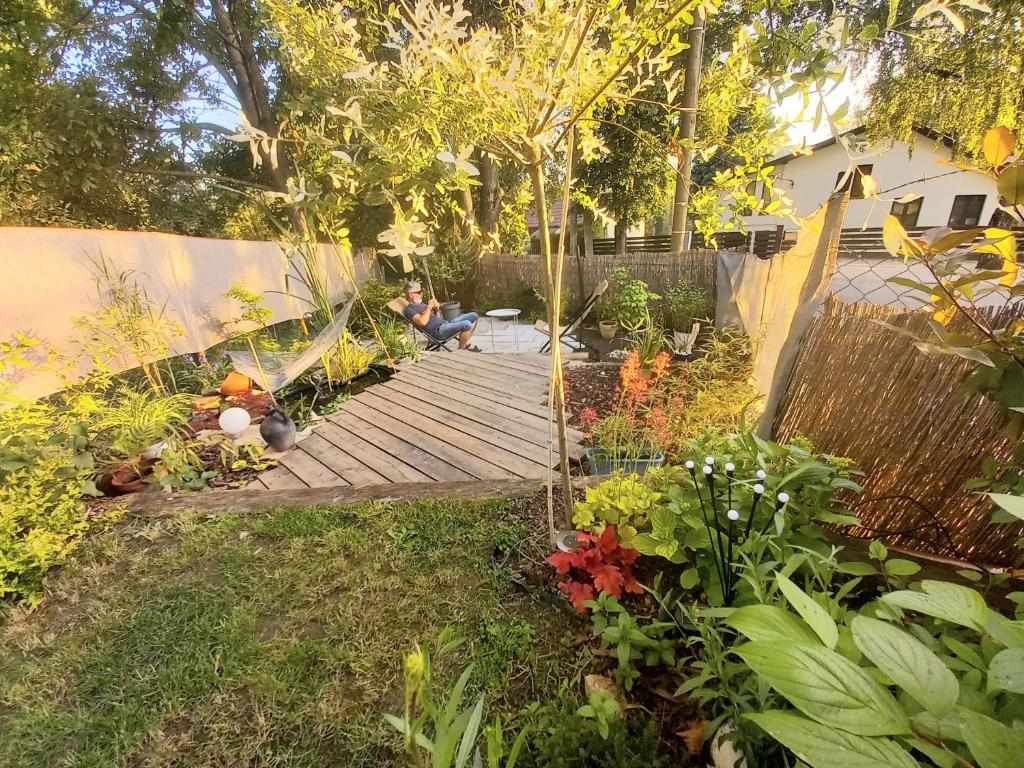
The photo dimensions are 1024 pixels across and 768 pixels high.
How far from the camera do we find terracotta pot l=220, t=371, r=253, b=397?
385cm

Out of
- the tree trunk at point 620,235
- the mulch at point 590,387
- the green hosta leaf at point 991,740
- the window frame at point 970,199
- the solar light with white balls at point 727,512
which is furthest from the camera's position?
the window frame at point 970,199

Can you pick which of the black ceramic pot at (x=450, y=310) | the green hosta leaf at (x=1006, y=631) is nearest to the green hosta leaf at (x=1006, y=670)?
the green hosta leaf at (x=1006, y=631)

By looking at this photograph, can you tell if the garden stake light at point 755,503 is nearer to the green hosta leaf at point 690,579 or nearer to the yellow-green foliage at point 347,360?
the green hosta leaf at point 690,579

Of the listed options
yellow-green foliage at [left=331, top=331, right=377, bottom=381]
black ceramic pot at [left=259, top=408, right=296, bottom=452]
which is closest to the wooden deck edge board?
black ceramic pot at [left=259, top=408, right=296, bottom=452]

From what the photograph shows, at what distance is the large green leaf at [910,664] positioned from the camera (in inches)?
15.4

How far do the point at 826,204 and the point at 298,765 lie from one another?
8.07ft

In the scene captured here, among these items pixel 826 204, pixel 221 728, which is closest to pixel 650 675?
pixel 221 728

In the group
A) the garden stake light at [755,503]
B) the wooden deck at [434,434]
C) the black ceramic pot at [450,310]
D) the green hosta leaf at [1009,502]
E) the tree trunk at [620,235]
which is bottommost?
the wooden deck at [434,434]

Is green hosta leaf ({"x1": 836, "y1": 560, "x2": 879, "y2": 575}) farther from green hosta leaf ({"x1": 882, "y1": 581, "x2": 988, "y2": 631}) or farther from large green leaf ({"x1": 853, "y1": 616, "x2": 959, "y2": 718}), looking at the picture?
large green leaf ({"x1": 853, "y1": 616, "x2": 959, "y2": 718})

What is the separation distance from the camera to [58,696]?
4.12 ft

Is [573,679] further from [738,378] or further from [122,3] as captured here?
[122,3]

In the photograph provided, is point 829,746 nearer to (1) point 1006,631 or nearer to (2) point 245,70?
(1) point 1006,631

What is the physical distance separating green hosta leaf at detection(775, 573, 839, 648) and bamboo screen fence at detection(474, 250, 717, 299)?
4.16m

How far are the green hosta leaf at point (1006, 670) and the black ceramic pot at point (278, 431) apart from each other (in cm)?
322
